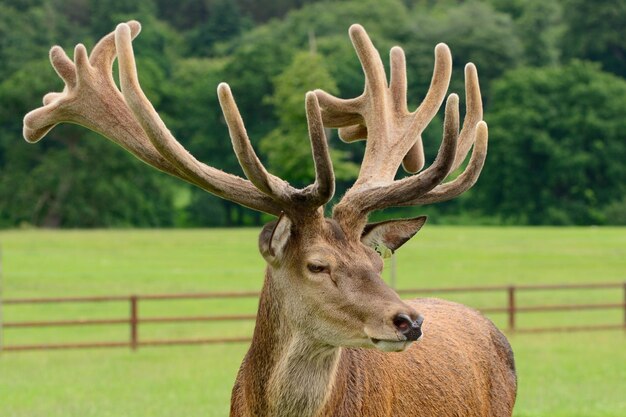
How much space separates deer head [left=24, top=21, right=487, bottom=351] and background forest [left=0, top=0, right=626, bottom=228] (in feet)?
175

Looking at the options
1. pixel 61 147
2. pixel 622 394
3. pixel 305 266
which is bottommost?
pixel 61 147

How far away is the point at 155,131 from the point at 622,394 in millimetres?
→ 10539

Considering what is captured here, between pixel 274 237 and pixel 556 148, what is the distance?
7195 centimetres

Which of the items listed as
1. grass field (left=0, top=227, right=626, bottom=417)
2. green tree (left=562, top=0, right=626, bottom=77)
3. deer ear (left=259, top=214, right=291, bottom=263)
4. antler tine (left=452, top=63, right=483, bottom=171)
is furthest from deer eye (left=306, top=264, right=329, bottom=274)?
green tree (left=562, top=0, right=626, bottom=77)

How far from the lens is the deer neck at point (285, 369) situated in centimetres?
620

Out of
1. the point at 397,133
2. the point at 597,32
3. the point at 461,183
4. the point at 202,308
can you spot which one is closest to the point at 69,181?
the point at 597,32

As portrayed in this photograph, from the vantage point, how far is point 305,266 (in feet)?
20.4

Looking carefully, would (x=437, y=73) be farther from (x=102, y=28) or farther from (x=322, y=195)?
(x=102, y=28)

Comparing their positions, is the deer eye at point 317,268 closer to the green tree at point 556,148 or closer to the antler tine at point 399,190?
the antler tine at point 399,190

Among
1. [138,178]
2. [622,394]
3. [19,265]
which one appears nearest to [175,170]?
[622,394]

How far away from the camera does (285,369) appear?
20.4 ft

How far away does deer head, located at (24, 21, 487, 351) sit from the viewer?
19.8ft

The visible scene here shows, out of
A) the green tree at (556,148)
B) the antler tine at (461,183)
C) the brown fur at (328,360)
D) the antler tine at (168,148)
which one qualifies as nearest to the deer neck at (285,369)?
the brown fur at (328,360)

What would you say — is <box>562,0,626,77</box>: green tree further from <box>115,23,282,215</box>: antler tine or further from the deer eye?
the deer eye
